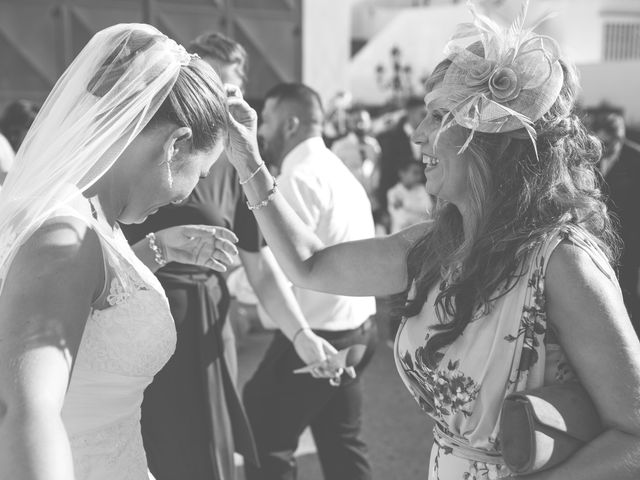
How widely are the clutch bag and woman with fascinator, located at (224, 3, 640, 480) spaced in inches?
1.0

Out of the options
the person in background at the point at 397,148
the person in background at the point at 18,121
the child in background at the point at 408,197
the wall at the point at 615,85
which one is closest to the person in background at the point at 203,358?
the person in background at the point at 18,121

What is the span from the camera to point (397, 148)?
7.36 meters

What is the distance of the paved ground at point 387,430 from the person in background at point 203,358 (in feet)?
4.28

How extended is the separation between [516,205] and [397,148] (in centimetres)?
578

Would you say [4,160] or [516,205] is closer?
[516,205]

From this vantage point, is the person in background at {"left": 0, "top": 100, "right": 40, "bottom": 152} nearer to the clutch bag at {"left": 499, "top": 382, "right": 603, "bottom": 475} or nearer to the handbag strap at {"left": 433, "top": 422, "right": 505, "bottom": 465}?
the handbag strap at {"left": 433, "top": 422, "right": 505, "bottom": 465}

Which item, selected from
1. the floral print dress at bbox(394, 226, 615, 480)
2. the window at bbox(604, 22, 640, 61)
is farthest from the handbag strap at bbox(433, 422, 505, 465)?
the window at bbox(604, 22, 640, 61)

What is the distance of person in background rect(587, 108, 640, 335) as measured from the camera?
205 inches

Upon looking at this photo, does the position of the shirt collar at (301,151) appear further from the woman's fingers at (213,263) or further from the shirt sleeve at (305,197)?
the woman's fingers at (213,263)

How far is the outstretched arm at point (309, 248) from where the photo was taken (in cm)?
197

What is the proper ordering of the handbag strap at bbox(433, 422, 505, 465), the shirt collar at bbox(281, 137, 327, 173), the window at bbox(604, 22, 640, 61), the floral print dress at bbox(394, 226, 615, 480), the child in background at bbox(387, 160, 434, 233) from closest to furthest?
the floral print dress at bbox(394, 226, 615, 480), the handbag strap at bbox(433, 422, 505, 465), the shirt collar at bbox(281, 137, 327, 173), the child in background at bbox(387, 160, 434, 233), the window at bbox(604, 22, 640, 61)

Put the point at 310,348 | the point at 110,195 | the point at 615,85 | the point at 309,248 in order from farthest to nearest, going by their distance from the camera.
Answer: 1. the point at 615,85
2. the point at 310,348
3. the point at 309,248
4. the point at 110,195

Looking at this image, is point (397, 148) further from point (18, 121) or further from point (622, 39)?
point (622, 39)

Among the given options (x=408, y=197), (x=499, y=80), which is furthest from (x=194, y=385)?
(x=408, y=197)
